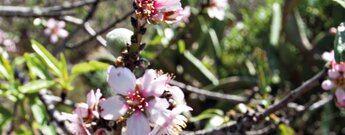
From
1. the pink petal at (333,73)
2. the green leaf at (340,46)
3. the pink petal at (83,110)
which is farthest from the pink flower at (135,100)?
the pink petal at (333,73)

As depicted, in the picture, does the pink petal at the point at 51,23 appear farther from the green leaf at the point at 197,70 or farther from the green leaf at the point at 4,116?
the green leaf at the point at 4,116

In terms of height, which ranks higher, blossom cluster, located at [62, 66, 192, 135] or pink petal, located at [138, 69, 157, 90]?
pink petal, located at [138, 69, 157, 90]

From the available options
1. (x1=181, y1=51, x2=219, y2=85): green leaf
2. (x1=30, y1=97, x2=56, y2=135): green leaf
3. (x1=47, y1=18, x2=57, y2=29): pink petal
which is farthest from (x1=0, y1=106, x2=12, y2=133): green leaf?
(x1=47, y1=18, x2=57, y2=29): pink petal

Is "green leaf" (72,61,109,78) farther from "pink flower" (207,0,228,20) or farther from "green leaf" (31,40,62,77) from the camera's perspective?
"pink flower" (207,0,228,20)

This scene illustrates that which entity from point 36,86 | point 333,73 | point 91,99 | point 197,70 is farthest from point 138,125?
point 197,70

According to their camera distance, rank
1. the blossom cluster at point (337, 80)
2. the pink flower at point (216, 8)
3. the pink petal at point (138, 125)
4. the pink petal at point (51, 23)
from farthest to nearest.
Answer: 1. the pink petal at point (51, 23)
2. the pink flower at point (216, 8)
3. the blossom cluster at point (337, 80)
4. the pink petal at point (138, 125)

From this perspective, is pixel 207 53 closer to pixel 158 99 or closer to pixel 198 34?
pixel 198 34

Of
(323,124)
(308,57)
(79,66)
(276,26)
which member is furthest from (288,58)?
(79,66)
